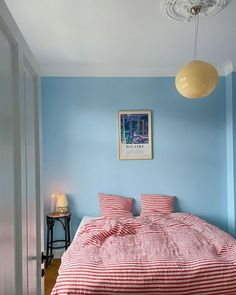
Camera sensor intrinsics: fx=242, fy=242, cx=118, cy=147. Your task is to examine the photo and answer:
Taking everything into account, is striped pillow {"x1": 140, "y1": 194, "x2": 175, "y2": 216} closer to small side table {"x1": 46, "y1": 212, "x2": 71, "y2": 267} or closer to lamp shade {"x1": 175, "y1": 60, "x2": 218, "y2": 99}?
small side table {"x1": 46, "y1": 212, "x2": 71, "y2": 267}

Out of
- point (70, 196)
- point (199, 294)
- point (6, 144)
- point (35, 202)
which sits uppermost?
point (6, 144)

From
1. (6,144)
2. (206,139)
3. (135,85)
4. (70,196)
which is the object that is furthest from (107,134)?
(6,144)

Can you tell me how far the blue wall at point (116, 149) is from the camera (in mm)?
3406

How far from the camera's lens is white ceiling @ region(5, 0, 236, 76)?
196 centimetres

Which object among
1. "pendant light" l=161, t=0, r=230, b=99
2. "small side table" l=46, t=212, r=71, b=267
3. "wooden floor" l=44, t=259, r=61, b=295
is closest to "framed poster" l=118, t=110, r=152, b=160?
"small side table" l=46, t=212, r=71, b=267

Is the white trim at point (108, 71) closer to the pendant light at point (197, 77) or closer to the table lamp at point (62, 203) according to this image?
the pendant light at point (197, 77)

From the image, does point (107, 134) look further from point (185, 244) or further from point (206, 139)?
point (185, 244)

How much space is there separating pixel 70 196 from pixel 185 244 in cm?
179

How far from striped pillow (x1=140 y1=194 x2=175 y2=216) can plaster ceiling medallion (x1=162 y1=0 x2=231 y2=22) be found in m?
2.21

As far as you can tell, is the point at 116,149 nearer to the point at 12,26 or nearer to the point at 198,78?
the point at 198,78

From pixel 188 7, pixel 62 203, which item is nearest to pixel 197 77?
pixel 188 7

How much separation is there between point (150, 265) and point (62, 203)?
5.71 feet

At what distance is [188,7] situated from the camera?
6.19 ft

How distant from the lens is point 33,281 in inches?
45.8
